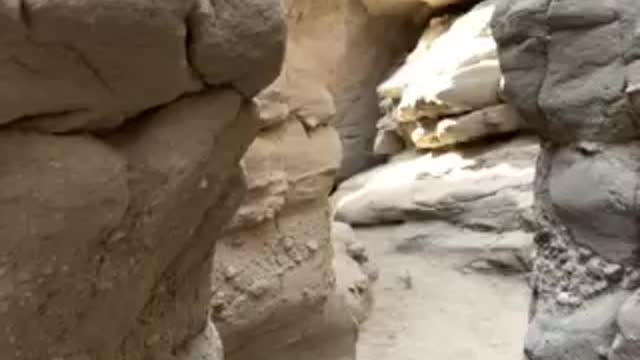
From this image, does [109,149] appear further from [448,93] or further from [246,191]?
[448,93]

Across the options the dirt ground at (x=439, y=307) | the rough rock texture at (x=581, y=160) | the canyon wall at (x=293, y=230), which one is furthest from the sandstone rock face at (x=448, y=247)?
the rough rock texture at (x=581, y=160)

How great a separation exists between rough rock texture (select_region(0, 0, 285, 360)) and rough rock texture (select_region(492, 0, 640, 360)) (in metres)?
0.95

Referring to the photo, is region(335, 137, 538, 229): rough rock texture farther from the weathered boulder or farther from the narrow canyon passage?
the weathered boulder

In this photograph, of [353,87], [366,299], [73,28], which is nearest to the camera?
[73,28]

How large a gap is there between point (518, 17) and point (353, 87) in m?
5.51

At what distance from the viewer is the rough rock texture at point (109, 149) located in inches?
49.0

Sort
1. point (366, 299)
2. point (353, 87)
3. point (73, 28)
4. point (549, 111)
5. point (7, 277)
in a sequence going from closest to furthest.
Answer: point (73, 28)
point (7, 277)
point (549, 111)
point (366, 299)
point (353, 87)

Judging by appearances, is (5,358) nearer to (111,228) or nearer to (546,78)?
(111,228)

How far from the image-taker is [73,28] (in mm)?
1223

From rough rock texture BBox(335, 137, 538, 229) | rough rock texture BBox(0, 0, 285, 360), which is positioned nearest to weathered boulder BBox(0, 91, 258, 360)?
rough rock texture BBox(0, 0, 285, 360)

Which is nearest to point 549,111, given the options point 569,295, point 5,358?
point 569,295

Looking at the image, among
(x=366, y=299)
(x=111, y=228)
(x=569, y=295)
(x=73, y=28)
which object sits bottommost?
(x=366, y=299)

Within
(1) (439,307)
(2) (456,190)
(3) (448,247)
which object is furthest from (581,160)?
(2) (456,190)

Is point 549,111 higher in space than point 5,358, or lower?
lower
